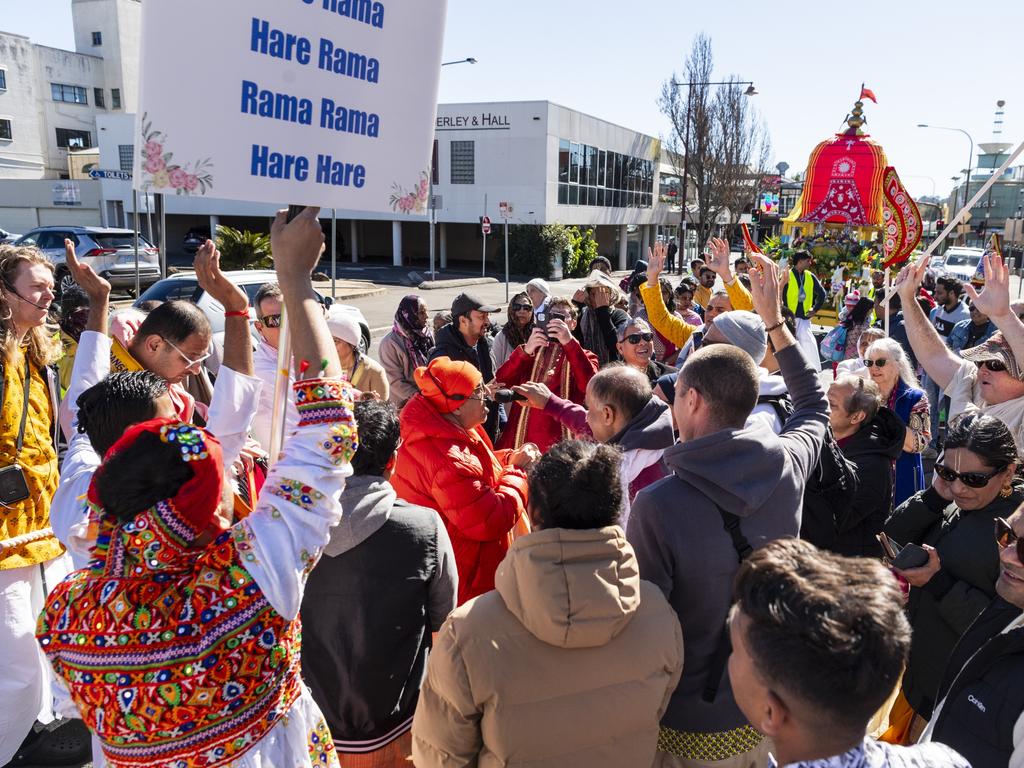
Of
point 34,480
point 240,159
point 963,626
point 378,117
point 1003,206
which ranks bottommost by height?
point 963,626

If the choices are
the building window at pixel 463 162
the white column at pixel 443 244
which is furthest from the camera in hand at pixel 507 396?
the white column at pixel 443 244

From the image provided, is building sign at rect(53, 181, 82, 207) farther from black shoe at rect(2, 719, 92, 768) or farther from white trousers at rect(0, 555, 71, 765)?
white trousers at rect(0, 555, 71, 765)

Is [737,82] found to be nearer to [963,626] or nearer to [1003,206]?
[963,626]

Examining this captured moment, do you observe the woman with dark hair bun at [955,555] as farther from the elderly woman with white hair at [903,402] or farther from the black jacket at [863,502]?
the elderly woman with white hair at [903,402]

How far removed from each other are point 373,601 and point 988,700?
1.80 metres

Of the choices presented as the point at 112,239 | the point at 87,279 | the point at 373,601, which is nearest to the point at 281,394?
the point at 373,601

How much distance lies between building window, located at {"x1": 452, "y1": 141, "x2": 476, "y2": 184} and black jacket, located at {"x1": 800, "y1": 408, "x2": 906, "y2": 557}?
31.1 meters

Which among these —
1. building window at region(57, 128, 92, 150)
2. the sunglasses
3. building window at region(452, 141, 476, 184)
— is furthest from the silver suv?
building window at region(57, 128, 92, 150)

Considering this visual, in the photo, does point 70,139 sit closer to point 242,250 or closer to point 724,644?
point 242,250

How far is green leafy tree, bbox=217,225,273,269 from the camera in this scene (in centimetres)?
2334

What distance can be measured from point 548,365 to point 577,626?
3260mm

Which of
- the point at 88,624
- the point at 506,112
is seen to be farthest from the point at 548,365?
the point at 506,112

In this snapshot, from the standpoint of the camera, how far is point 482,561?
3.12 meters

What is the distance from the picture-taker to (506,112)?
1249 inches
